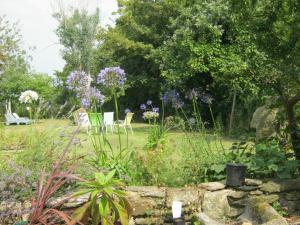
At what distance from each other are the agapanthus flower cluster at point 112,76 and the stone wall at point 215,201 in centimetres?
137

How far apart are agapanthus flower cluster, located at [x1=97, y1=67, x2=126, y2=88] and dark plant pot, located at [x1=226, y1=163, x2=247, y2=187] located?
166cm

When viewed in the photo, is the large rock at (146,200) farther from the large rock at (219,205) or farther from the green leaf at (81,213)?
the green leaf at (81,213)

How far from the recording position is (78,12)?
887 inches

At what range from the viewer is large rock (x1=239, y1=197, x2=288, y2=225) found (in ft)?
12.1

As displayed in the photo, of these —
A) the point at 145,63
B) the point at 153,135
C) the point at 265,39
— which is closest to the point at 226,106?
the point at 145,63

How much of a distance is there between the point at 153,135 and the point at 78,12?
56.4ft

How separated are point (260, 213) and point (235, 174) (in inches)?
18.6

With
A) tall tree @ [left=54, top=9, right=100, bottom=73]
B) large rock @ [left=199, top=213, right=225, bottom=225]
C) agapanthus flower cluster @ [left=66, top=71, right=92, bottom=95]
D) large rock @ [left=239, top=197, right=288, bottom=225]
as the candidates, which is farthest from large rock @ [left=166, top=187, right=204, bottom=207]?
tall tree @ [left=54, top=9, right=100, bottom=73]

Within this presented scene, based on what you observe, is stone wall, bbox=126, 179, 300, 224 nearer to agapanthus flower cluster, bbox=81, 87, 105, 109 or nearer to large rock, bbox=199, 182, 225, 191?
large rock, bbox=199, 182, 225, 191

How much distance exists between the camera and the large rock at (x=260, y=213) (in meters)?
3.68

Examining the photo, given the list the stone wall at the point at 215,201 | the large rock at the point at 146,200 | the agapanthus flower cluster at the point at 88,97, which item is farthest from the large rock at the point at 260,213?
the agapanthus flower cluster at the point at 88,97

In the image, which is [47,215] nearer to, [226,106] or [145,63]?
[226,106]

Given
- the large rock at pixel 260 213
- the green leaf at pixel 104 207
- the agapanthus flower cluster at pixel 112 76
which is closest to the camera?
the green leaf at pixel 104 207

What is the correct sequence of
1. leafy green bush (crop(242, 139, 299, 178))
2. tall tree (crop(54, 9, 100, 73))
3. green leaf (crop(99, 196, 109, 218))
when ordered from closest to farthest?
green leaf (crop(99, 196, 109, 218))
leafy green bush (crop(242, 139, 299, 178))
tall tree (crop(54, 9, 100, 73))
